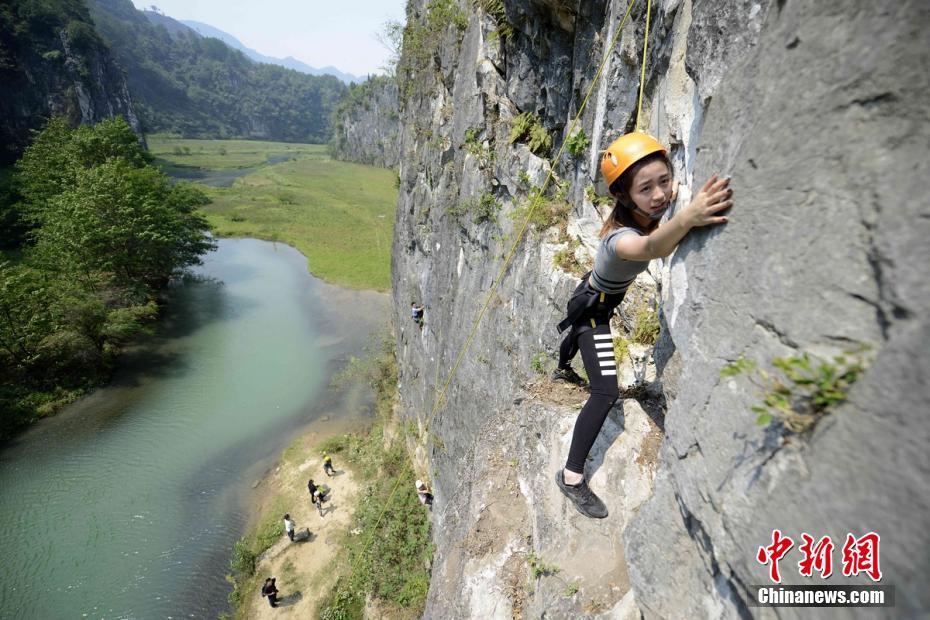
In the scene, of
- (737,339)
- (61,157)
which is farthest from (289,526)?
(61,157)

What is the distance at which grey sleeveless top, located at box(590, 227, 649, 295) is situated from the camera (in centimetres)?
343

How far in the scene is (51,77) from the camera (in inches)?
2525

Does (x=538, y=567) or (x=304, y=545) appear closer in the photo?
(x=538, y=567)

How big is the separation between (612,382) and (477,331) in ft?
20.5

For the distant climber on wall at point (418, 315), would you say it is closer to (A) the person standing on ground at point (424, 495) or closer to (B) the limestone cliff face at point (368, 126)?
(A) the person standing on ground at point (424, 495)

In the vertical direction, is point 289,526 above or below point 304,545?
above

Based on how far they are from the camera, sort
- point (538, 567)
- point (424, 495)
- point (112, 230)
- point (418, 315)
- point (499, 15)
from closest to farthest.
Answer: point (538, 567) → point (499, 15) → point (424, 495) → point (418, 315) → point (112, 230)

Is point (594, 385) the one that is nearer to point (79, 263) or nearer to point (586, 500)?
point (586, 500)

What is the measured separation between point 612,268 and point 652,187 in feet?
2.44

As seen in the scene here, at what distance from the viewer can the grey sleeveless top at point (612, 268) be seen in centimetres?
343

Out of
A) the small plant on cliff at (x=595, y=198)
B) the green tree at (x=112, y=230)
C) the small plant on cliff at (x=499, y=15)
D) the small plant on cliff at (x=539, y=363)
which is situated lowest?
the green tree at (x=112, y=230)

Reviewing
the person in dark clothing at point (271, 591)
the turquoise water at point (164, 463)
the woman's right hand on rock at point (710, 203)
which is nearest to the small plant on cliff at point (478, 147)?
the woman's right hand on rock at point (710, 203)

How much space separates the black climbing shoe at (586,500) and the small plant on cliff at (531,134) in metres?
6.24

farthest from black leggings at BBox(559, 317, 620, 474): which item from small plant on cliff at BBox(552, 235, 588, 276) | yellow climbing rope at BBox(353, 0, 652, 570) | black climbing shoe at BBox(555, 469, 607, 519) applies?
yellow climbing rope at BBox(353, 0, 652, 570)
